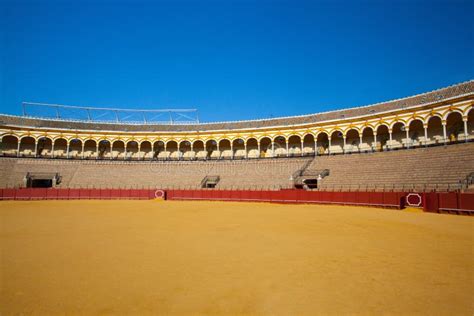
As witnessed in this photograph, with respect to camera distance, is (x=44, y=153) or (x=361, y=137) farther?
(x=44, y=153)

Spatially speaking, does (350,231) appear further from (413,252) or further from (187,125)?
(187,125)

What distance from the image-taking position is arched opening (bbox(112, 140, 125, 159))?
145 ft

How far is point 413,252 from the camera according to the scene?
6953 mm

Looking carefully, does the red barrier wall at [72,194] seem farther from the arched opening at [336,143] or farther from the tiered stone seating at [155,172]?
the arched opening at [336,143]

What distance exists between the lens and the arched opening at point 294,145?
39719mm

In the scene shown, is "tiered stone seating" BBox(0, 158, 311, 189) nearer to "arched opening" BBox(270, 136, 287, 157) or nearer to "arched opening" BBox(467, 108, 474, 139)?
"arched opening" BBox(270, 136, 287, 157)

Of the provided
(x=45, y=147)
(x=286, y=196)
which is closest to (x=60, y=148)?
(x=45, y=147)

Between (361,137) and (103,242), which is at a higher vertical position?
(361,137)

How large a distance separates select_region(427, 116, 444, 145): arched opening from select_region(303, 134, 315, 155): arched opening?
1294 centimetres

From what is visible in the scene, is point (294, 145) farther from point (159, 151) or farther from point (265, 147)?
point (159, 151)

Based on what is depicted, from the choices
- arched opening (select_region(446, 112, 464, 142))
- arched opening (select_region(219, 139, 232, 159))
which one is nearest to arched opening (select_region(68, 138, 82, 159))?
arched opening (select_region(219, 139, 232, 159))

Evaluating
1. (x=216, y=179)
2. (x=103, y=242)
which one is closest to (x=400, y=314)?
(x=103, y=242)

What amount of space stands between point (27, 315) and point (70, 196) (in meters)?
30.7

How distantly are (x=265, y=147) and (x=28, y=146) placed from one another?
33350mm
